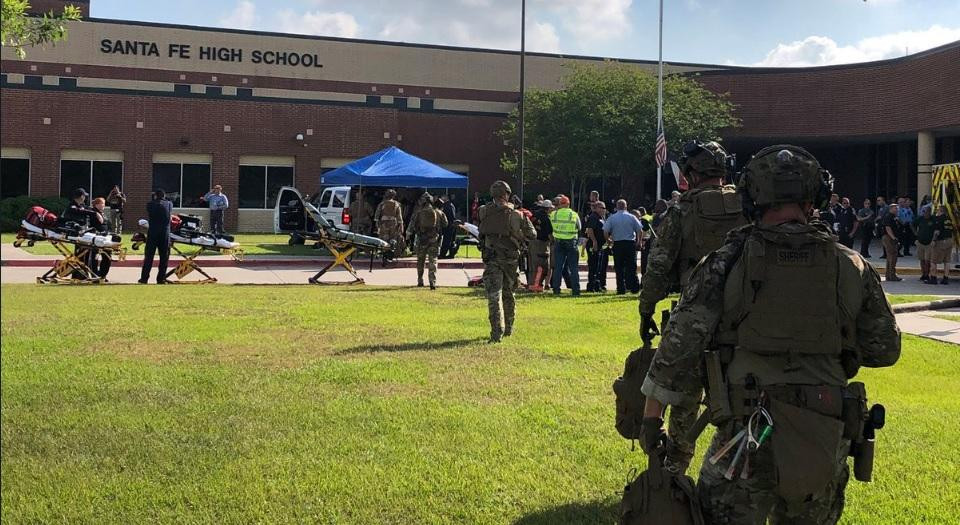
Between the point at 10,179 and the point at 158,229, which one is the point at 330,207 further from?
the point at 10,179

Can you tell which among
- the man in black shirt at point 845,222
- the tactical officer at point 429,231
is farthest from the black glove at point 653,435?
the man in black shirt at point 845,222

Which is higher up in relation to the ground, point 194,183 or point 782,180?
point 194,183

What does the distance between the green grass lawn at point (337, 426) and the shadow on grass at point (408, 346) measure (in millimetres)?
42

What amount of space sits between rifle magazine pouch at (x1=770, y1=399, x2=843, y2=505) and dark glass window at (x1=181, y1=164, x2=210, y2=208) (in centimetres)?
3632

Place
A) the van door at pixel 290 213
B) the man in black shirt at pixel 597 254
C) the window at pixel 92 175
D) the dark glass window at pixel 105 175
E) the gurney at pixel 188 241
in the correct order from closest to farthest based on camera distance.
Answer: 1. the man in black shirt at pixel 597 254
2. the gurney at pixel 188 241
3. the van door at pixel 290 213
4. the window at pixel 92 175
5. the dark glass window at pixel 105 175

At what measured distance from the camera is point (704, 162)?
17.2 ft

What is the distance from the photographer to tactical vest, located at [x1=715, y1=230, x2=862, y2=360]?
10.5 feet

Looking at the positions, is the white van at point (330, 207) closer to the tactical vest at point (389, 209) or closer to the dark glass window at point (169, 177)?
the tactical vest at point (389, 209)

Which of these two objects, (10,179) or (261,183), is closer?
(10,179)

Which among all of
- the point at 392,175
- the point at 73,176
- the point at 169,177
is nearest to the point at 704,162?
the point at 392,175

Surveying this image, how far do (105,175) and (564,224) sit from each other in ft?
85.9

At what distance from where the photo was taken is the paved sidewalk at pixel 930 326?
11.7 m

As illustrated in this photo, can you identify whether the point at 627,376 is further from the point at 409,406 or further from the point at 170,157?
the point at 170,157

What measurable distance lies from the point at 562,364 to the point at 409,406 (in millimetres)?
2429
